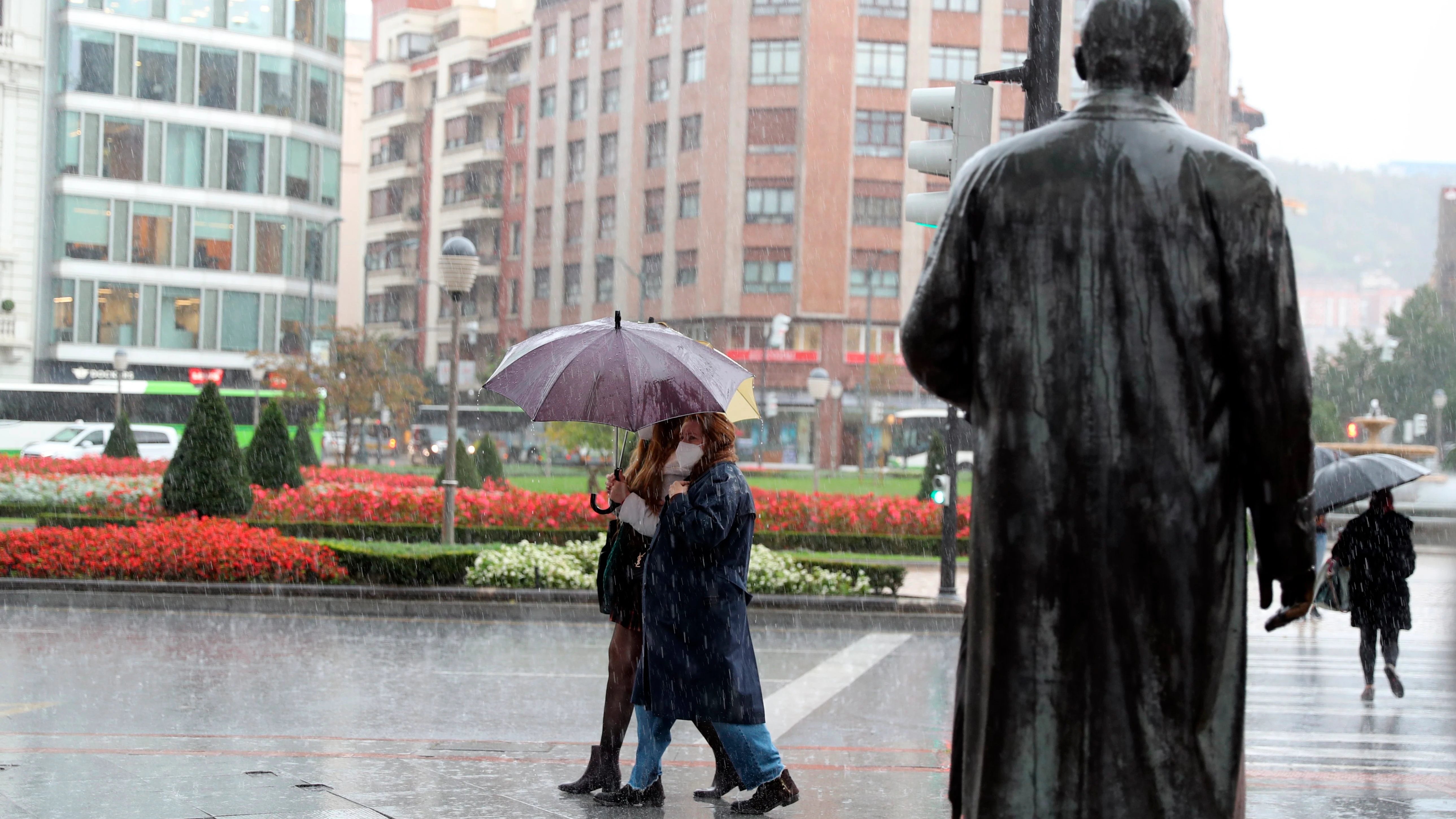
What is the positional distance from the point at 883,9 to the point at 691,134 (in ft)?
31.9

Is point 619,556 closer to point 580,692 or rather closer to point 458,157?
point 580,692

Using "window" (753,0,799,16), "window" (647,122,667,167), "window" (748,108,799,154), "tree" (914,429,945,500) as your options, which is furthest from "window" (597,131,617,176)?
"tree" (914,429,945,500)

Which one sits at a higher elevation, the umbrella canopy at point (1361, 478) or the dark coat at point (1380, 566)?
the umbrella canopy at point (1361, 478)

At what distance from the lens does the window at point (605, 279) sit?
73500mm

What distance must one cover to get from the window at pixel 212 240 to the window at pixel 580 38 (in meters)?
21.4

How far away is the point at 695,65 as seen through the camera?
227 feet

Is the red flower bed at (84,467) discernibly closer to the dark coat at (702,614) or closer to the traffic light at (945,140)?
the traffic light at (945,140)

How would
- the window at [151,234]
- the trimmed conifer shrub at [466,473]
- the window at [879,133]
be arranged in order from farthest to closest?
1. the window at [879,133]
2. the window at [151,234]
3. the trimmed conifer shrub at [466,473]

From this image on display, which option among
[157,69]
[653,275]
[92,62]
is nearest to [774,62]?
[653,275]

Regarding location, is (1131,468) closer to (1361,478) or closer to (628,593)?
(628,593)

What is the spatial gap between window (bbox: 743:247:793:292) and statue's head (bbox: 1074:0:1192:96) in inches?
2566

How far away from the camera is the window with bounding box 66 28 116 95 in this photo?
57.3 metres

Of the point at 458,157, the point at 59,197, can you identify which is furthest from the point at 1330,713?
the point at 458,157

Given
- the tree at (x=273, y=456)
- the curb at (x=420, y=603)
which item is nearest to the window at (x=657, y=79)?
the tree at (x=273, y=456)
